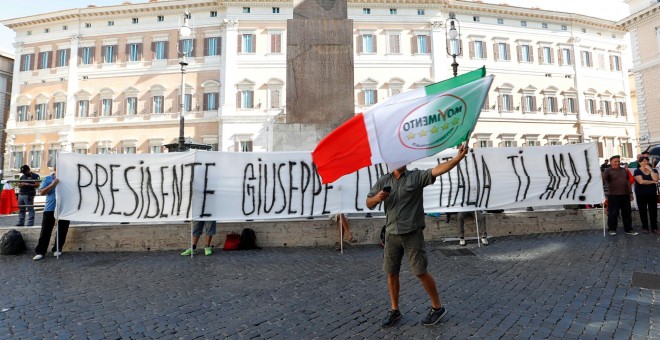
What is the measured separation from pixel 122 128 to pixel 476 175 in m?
33.4

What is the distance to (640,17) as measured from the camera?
2992 centimetres

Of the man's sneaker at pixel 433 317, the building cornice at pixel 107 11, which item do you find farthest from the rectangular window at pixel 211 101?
the man's sneaker at pixel 433 317

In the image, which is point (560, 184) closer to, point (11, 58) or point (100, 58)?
point (100, 58)

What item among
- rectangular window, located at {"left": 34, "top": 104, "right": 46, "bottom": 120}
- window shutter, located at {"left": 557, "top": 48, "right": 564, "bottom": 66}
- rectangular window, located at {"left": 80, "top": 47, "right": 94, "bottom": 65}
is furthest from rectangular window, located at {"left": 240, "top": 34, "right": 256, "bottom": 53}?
window shutter, located at {"left": 557, "top": 48, "right": 564, "bottom": 66}

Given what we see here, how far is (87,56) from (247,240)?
118ft

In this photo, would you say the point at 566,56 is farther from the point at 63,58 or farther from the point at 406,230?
the point at 63,58

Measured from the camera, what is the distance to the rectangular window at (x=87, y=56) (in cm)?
3297

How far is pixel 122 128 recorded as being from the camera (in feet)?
105

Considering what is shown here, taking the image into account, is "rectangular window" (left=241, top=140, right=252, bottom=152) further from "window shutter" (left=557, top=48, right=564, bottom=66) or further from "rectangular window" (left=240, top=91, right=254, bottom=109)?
"window shutter" (left=557, top=48, right=564, bottom=66)

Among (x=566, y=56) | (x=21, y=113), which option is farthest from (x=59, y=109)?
(x=566, y=56)

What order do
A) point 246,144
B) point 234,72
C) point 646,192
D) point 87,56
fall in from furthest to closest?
point 87,56 → point 234,72 → point 246,144 → point 646,192

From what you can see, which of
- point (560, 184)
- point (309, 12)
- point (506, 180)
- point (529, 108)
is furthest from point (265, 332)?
point (529, 108)

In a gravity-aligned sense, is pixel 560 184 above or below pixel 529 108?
below

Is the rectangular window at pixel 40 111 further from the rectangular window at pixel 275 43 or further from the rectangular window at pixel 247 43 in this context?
the rectangular window at pixel 275 43
